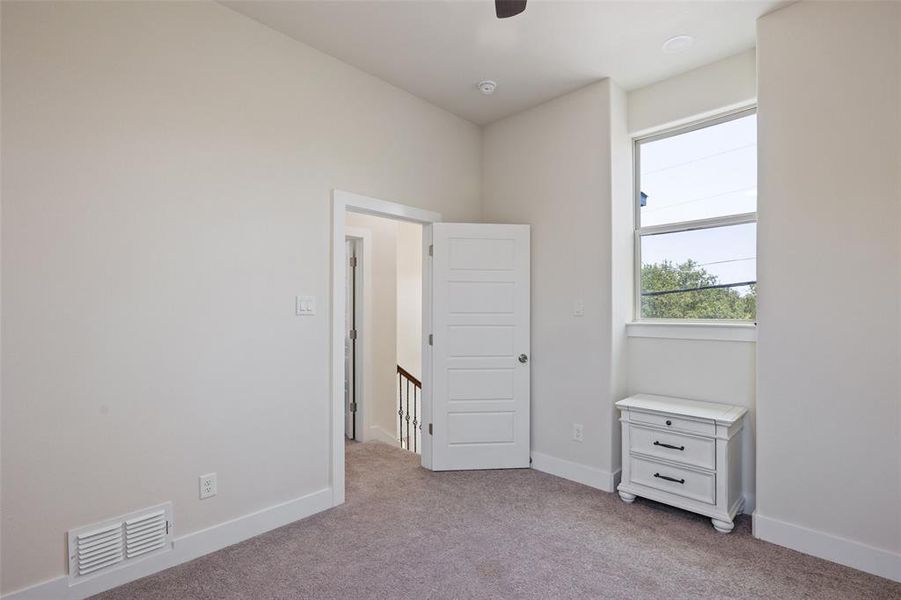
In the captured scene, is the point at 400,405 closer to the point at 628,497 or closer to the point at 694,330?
the point at 628,497

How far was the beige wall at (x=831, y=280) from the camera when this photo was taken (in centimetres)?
224

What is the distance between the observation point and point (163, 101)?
2.33 meters

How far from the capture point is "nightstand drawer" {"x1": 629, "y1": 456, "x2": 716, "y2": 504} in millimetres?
2738

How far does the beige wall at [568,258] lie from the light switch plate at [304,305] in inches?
71.0

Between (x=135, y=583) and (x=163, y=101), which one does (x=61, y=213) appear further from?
(x=135, y=583)

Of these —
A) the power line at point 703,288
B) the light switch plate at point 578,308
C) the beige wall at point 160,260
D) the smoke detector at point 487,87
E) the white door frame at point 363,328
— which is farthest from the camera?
the white door frame at point 363,328

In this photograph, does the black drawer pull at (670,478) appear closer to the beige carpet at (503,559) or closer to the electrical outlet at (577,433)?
the beige carpet at (503,559)

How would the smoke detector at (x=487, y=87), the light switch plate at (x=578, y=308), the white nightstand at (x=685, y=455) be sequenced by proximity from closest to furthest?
the white nightstand at (x=685, y=455)
the smoke detector at (x=487, y=87)
the light switch plate at (x=578, y=308)

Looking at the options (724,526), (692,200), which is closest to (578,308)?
(692,200)

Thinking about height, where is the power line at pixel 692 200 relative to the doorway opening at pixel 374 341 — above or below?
above

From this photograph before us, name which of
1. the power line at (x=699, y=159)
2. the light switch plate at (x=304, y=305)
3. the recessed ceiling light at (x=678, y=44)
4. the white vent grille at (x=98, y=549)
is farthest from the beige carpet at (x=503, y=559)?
the recessed ceiling light at (x=678, y=44)

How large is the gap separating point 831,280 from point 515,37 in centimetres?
224

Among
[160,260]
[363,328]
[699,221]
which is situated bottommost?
[363,328]

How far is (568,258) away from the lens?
3.60 metres
